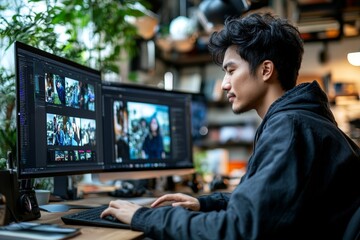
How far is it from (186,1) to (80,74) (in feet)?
11.9

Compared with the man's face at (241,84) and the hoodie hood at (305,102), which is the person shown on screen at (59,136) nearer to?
the man's face at (241,84)

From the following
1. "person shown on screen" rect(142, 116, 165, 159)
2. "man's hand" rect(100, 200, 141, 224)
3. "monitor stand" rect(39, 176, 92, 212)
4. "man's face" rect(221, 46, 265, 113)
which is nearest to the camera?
"man's hand" rect(100, 200, 141, 224)

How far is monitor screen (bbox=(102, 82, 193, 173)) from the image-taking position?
67.0 inches

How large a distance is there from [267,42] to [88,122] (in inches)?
28.0

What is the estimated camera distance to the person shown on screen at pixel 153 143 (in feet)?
6.05

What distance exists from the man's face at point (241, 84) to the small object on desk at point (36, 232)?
0.64 metres

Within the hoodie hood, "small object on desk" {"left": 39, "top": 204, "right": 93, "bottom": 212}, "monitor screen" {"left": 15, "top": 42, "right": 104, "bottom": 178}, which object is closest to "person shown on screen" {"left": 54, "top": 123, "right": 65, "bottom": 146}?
"monitor screen" {"left": 15, "top": 42, "right": 104, "bottom": 178}

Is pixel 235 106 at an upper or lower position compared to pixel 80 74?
lower

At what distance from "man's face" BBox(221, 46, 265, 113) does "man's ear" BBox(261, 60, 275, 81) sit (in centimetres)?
2

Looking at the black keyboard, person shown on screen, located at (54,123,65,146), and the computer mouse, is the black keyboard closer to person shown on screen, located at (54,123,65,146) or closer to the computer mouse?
the computer mouse

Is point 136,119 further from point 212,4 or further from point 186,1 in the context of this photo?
point 186,1

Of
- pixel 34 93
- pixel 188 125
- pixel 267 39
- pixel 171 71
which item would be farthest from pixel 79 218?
pixel 171 71

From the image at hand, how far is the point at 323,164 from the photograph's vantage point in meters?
0.96

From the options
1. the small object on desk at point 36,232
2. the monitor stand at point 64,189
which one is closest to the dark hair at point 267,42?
the small object on desk at point 36,232
